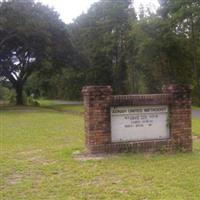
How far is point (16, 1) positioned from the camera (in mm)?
29000

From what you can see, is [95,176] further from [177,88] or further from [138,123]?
[177,88]

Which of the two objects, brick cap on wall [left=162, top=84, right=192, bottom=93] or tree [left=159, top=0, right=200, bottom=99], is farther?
tree [left=159, top=0, right=200, bottom=99]

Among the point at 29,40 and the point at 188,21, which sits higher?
the point at 188,21

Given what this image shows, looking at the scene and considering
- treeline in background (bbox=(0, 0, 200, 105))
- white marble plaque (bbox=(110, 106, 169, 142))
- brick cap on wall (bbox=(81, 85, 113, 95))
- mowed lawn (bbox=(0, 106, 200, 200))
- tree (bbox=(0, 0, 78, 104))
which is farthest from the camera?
treeline in background (bbox=(0, 0, 200, 105))

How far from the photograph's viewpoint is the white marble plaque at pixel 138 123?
8008 mm

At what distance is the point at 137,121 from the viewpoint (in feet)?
26.7

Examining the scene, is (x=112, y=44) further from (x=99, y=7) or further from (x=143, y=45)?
(x=143, y=45)

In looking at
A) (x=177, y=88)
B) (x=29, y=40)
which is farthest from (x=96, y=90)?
(x=29, y=40)

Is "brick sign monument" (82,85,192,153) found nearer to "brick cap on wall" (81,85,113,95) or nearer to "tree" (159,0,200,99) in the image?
"brick cap on wall" (81,85,113,95)

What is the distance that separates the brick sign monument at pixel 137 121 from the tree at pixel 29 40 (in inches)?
817

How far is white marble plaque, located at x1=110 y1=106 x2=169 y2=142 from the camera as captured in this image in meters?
8.01

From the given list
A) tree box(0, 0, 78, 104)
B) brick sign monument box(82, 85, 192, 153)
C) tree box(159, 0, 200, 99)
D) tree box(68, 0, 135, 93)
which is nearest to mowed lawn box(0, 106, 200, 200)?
brick sign monument box(82, 85, 192, 153)

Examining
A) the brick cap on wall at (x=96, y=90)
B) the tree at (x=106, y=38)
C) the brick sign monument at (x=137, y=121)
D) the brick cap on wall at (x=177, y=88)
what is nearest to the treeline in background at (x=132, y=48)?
the tree at (x=106, y=38)

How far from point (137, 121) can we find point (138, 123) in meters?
0.05
